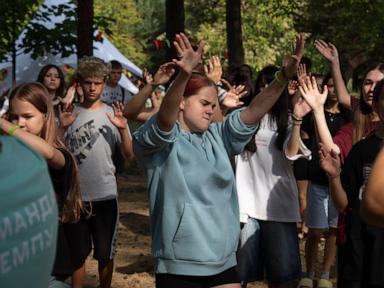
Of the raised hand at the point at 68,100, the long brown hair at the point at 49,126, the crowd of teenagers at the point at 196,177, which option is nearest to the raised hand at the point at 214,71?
the crowd of teenagers at the point at 196,177

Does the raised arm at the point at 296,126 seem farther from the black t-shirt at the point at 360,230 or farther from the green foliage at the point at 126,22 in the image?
the green foliage at the point at 126,22

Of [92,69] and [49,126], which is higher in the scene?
[92,69]

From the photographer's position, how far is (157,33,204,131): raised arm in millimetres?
4227

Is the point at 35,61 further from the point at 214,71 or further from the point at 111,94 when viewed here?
the point at 214,71

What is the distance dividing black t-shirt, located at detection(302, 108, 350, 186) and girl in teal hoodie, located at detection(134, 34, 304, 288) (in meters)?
2.84

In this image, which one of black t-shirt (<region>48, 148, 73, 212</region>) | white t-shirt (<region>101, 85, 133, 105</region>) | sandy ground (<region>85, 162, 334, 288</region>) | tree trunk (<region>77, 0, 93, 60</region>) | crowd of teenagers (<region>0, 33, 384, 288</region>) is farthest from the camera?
tree trunk (<region>77, 0, 93, 60</region>)

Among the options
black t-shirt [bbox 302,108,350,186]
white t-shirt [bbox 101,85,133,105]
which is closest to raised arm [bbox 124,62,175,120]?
black t-shirt [bbox 302,108,350,186]

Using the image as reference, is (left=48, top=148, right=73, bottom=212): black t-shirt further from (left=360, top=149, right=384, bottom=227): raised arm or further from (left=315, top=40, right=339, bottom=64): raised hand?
(left=315, top=40, right=339, bottom=64): raised hand

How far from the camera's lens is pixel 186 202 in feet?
15.0

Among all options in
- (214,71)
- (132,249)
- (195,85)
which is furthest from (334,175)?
(132,249)

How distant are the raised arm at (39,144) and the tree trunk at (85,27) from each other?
7186mm

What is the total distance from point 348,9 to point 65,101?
19.4m

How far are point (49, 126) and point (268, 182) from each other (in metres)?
1.83

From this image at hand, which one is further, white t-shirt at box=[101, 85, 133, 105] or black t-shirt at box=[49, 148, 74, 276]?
white t-shirt at box=[101, 85, 133, 105]
